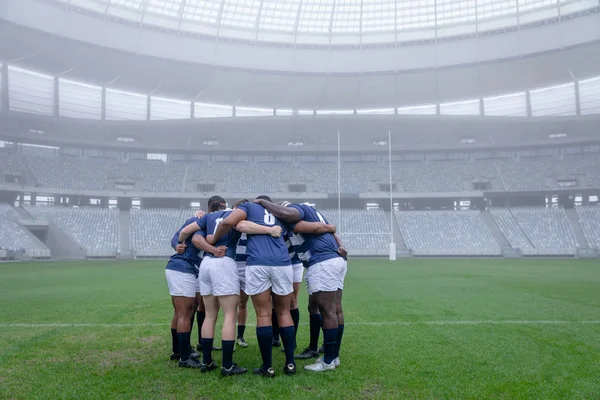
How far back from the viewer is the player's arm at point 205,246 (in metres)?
4.90

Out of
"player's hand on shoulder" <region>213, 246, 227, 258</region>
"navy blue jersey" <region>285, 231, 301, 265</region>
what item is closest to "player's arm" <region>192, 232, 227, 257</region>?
"player's hand on shoulder" <region>213, 246, 227, 258</region>

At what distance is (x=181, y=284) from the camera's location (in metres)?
5.37

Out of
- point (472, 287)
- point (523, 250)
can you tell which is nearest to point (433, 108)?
point (523, 250)

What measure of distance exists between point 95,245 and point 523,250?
37.9 meters

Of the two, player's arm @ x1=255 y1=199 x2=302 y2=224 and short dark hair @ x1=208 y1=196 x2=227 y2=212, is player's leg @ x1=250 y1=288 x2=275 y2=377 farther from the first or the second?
short dark hair @ x1=208 y1=196 x2=227 y2=212

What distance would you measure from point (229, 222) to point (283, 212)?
644 mm

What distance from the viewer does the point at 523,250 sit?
3747 cm

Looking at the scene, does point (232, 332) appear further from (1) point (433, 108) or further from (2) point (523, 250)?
(1) point (433, 108)

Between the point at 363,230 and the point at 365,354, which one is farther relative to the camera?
the point at 363,230

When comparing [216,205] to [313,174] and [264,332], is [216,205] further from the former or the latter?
[313,174]

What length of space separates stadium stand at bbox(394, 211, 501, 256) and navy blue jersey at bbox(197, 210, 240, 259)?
35.4 m

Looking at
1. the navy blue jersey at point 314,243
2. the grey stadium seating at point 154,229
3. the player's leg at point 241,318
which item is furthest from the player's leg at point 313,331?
the grey stadium seating at point 154,229

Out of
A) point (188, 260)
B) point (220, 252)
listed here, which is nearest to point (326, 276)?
point (220, 252)

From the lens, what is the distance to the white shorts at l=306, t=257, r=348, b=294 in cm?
520
